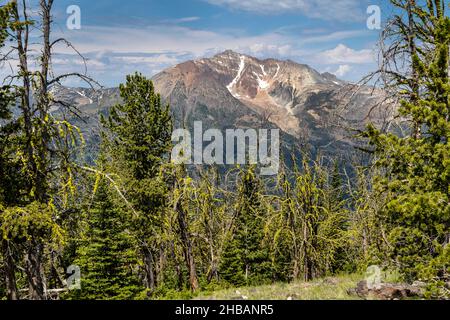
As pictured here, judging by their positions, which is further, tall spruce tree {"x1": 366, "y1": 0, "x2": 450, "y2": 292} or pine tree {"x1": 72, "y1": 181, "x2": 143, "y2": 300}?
pine tree {"x1": 72, "y1": 181, "x2": 143, "y2": 300}

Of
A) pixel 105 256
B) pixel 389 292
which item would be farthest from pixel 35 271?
pixel 105 256

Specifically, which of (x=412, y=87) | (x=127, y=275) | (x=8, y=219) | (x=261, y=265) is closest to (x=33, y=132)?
(x=8, y=219)

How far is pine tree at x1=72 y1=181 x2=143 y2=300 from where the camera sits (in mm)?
21361

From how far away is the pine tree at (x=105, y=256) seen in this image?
21.4m

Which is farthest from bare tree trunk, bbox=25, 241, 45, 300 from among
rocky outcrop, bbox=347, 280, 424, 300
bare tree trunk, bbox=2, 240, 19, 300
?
rocky outcrop, bbox=347, 280, 424, 300

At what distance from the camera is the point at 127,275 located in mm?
22922

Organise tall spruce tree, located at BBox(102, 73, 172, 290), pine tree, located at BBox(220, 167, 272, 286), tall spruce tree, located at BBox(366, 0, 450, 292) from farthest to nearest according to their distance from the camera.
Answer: pine tree, located at BBox(220, 167, 272, 286)
tall spruce tree, located at BBox(102, 73, 172, 290)
tall spruce tree, located at BBox(366, 0, 450, 292)

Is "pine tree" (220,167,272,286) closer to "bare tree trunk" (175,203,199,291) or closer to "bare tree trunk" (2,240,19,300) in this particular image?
"bare tree trunk" (175,203,199,291)

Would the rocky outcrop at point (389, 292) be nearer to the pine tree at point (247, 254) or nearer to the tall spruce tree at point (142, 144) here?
the tall spruce tree at point (142, 144)

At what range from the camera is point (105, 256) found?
2178 centimetres

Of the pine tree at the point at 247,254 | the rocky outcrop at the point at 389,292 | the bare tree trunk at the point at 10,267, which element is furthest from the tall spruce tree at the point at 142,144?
the rocky outcrop at the point at 389,292

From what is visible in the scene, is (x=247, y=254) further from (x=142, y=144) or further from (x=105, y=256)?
(x=105, y=256)
